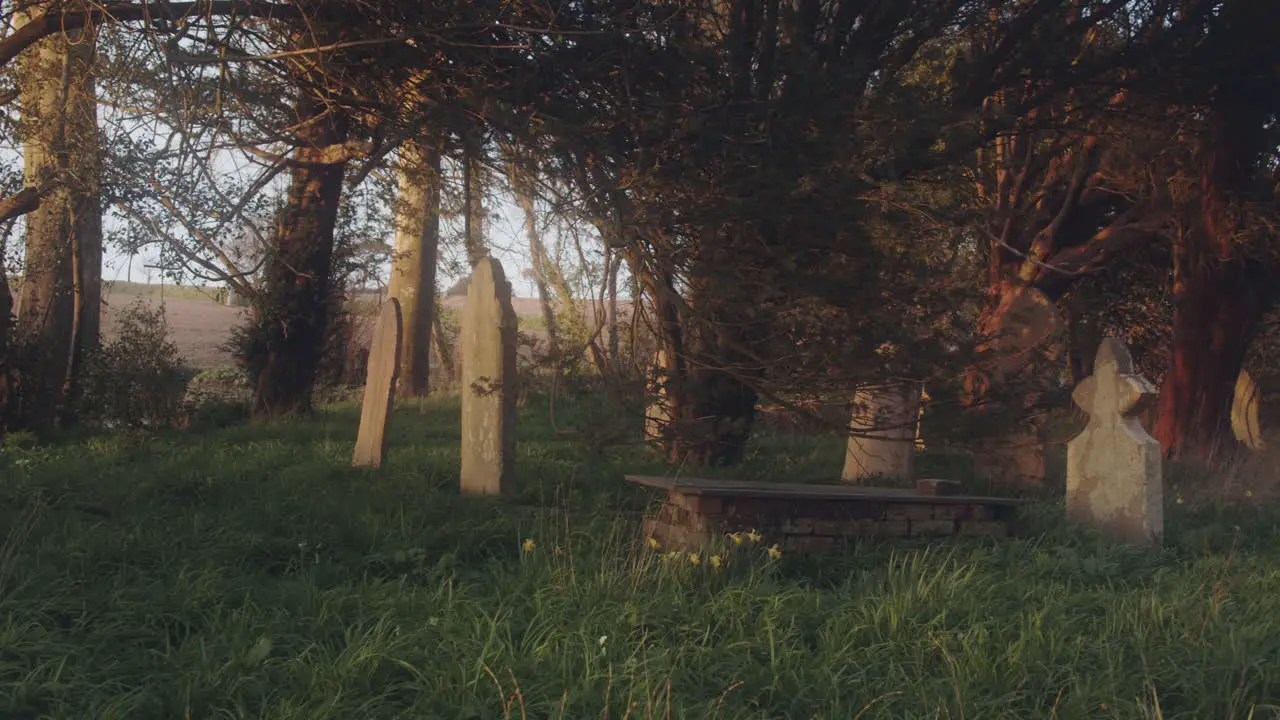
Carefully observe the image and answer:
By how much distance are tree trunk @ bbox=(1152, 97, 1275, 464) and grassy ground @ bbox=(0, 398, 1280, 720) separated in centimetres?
642

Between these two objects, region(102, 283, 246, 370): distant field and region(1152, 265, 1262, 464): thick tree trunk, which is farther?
region(102, 283, 246, 370): distant field

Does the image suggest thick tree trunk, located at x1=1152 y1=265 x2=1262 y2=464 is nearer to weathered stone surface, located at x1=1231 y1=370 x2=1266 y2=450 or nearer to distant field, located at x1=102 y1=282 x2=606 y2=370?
weathered stone surface, located at x1=1231 y1=370 x2=1266 y2=450

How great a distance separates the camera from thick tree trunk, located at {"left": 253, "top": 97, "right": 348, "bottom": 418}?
1277cm

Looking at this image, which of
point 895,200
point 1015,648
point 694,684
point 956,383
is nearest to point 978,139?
point 895,200

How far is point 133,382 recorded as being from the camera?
12.2 m

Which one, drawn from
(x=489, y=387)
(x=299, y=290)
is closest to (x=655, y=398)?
(x=489, y=387)

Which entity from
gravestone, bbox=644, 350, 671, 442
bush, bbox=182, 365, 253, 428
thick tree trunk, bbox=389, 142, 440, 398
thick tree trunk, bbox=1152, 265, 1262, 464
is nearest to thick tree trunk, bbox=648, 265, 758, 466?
gravestone, bbox=644, 350, 671, 442

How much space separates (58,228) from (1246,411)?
1580 centimetres

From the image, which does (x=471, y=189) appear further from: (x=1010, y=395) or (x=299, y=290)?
(x=1010, y=395)

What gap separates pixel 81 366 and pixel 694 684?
10989mm

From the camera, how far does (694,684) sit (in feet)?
13.3

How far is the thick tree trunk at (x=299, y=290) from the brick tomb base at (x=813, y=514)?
728 centimetres

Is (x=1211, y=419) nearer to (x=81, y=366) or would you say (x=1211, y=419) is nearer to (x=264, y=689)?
(x=264, y=689)

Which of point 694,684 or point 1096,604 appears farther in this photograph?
point 1096,604
